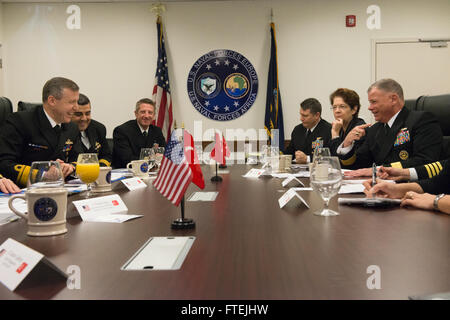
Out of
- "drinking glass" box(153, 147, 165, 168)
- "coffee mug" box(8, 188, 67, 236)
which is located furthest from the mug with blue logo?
"drinking glass" box(153, 147, 165, 168)

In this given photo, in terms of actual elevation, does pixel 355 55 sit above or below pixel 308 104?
above

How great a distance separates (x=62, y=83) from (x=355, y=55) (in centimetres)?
446

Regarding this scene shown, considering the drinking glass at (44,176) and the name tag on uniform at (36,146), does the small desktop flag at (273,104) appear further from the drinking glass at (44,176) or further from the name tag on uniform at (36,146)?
the drinking glass at (44,176)

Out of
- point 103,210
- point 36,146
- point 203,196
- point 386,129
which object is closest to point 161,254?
point 103,210

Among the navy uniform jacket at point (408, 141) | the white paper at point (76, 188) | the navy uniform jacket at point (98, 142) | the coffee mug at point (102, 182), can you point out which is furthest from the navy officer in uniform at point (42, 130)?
the navy uniform jacket at point (408, 141)

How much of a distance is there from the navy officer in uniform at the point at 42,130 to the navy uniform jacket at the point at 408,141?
2.22m

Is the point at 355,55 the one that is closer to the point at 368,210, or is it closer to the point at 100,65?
the point at 100,65

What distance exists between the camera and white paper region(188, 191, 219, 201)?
67.6 inches

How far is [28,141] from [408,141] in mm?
2614

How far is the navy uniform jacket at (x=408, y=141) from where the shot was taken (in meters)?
2.76

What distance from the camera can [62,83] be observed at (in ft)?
9.87

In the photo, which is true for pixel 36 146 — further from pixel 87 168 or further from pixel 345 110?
pixel 345 110

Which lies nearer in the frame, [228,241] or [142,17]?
[228,241]
